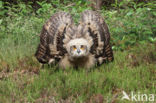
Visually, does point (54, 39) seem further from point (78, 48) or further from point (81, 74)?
point (81, 74)

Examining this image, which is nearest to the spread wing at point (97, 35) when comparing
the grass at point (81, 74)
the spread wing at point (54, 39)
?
the grass at point (81, 74)

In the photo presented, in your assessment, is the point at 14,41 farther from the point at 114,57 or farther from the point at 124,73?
the point at 124,73

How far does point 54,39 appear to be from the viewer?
4.41 m

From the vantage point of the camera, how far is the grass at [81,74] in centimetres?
338

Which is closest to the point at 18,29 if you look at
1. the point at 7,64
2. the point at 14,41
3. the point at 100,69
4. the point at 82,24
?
the point at 14,41

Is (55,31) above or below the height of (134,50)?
above

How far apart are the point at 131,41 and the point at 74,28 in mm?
1874

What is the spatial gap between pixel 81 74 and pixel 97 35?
841mm

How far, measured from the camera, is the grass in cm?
338

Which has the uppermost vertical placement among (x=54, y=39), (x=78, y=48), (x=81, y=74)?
(x=54, y=39)

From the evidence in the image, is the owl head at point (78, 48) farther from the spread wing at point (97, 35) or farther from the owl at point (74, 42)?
the spread wing at point (97, 35)

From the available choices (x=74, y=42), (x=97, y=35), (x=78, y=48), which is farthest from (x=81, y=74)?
(x=97, y=35)

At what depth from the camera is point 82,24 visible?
4.50 m

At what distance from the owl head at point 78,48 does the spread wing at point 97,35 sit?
25cm
